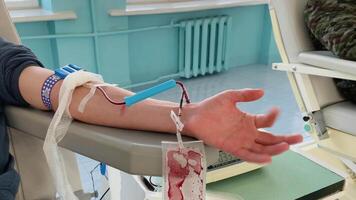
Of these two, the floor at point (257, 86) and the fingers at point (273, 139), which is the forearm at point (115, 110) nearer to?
the fingers at point (273, 139)

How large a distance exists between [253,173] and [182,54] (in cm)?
235

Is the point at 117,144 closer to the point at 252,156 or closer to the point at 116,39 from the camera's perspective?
the point at 252,156

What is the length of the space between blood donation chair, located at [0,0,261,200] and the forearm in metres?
0.02

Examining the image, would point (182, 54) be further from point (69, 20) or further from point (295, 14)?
point (295, 14)

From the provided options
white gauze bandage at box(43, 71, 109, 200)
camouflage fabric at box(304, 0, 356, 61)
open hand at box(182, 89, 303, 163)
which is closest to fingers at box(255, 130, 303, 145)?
open hand at box(182, 89, 303, 163)

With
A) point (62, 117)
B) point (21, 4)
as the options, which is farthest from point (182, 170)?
point (21, 4)

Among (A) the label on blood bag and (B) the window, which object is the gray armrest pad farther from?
(B) the window

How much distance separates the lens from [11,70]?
0.75 m

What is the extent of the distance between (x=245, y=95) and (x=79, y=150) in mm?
301

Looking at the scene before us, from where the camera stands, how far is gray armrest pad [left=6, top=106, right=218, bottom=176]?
0.53m

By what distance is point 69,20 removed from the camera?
8.79ft

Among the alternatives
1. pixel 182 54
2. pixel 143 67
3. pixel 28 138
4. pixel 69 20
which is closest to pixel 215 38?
pixel 182 54

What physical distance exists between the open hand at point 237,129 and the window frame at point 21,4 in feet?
8.42

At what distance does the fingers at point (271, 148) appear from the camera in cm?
56
